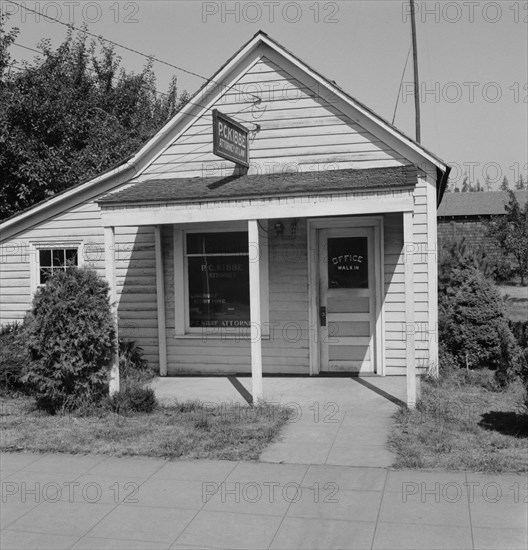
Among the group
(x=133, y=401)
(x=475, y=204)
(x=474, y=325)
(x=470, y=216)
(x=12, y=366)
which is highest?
(x=475, y=204)

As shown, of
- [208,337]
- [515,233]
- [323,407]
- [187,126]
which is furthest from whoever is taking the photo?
[515,233]

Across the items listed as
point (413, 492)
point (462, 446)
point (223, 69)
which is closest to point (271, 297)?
point (223, 69)

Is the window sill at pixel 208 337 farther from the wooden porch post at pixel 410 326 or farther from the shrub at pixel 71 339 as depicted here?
the wooden porch post at pixel 410 326

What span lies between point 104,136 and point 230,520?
16.7m

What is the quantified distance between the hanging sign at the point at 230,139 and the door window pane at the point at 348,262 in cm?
198

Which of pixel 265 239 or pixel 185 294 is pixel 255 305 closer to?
pixel 265 239

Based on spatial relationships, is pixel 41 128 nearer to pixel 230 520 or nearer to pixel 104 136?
pixel 104 136

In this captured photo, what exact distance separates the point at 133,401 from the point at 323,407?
2498 millimetres

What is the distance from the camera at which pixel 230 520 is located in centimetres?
523

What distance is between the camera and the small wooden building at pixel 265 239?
10.1 m

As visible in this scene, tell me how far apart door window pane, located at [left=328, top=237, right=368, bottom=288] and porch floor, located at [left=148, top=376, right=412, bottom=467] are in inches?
60.5

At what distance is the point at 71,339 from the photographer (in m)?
8.35

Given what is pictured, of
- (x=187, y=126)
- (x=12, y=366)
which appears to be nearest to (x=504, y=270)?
(x=187, y=126)

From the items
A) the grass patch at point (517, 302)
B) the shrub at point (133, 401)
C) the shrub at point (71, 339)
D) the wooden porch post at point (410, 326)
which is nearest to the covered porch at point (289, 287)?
the shrub at point (71, 339)
